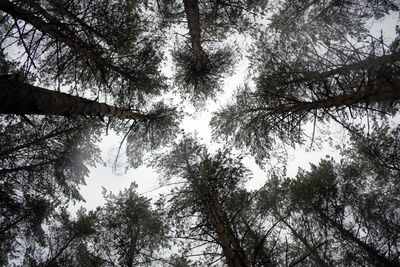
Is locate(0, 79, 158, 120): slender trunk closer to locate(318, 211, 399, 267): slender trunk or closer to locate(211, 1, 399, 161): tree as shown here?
locate(211, 1, 399, 161): tree

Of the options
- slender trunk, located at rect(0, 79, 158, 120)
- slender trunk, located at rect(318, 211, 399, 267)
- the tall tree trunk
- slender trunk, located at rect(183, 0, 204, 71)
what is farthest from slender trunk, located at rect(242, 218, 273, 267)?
slender trunk, located at rect(183, 0, 204, 71)

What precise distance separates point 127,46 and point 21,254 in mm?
→ 8565

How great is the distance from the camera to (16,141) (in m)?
7.82

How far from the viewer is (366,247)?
7.70 metres

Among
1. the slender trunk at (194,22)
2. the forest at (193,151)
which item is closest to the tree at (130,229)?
the forest at (193,151)

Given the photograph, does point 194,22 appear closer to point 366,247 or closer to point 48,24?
point 48,24

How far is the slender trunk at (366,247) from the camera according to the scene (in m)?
6.74

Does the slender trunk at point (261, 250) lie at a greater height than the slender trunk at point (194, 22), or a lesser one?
lesser

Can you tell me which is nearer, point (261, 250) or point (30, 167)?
point (261, 250)

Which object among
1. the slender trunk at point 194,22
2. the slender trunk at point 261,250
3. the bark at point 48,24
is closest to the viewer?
the bark at point 48,24

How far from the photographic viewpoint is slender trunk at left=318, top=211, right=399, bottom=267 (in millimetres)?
6742

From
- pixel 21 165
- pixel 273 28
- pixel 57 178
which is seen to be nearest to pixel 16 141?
pixel 21 165

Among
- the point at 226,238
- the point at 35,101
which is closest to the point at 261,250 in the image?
the point at 226,238

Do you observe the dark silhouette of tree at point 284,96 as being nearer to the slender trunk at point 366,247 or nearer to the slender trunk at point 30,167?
the slender trunk at point 366,247
